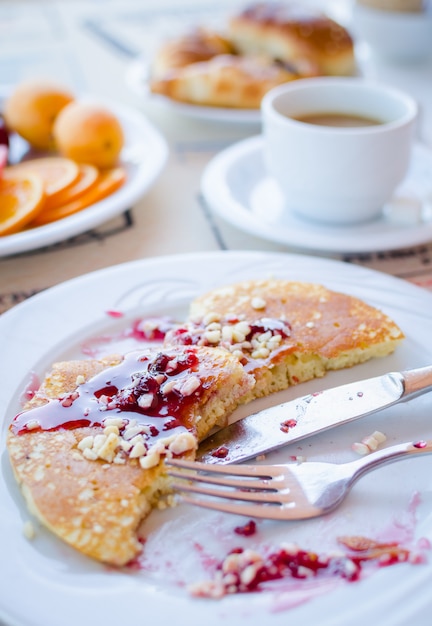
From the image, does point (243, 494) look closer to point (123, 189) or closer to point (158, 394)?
point (158, 394)

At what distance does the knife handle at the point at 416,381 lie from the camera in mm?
1163

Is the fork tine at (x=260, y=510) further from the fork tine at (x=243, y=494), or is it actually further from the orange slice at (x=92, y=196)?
the orange slice at (x=92, y=196)

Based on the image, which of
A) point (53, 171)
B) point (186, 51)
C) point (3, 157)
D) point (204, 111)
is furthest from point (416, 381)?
point (186, 51)

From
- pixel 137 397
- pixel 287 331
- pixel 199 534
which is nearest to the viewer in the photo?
pixel 199 534

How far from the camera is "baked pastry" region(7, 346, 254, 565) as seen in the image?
37.3 inches

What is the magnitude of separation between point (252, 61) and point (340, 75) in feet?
1.46

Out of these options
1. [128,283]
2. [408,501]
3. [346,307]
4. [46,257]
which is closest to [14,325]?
[128,283]

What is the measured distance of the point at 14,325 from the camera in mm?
1313

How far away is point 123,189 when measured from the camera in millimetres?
1877

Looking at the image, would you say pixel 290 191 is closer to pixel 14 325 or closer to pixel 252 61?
pixel 14 325

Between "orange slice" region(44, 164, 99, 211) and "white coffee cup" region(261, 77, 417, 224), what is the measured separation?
508mm

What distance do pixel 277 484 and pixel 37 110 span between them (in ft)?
5.21

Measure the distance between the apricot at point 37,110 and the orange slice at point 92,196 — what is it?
0.99ft

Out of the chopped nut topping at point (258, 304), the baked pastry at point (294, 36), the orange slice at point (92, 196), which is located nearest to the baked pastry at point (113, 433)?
the chopped nut topping at point (258, 304)
